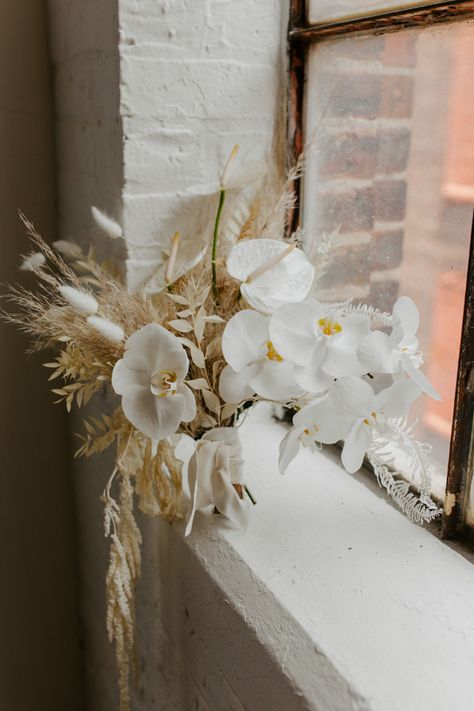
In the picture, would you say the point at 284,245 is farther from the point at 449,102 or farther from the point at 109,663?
the point at 109,663

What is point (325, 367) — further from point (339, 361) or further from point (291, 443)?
point (291, 443)

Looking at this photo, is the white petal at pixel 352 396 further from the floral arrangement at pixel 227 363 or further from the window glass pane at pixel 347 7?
the window glass pane at pixel 347 7

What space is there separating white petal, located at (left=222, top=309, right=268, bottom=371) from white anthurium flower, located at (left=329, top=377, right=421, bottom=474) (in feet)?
0.36

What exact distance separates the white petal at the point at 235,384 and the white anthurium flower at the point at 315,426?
8 centimetres

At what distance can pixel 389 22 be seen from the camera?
39.5 inches

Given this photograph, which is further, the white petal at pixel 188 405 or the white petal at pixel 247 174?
the white petal at pixel 247 174

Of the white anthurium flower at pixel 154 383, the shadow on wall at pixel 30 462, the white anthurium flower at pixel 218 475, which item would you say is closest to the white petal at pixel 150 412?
the white anthurium flower at pixel 154 383

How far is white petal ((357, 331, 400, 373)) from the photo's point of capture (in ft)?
2.78

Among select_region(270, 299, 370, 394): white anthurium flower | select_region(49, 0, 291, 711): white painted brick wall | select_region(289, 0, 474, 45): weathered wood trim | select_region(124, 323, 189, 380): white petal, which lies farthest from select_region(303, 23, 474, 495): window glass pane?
select_region(124, 323, 189, 380): white petal

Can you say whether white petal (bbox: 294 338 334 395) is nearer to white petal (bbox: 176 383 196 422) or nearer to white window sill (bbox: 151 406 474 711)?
white petal (bbox: 176 383 196 422)

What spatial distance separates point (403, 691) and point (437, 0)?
820 mm

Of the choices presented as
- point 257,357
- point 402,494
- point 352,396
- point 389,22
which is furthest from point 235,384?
point 389,22

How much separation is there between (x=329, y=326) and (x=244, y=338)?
0.36 feet

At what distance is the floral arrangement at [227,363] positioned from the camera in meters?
0.86
